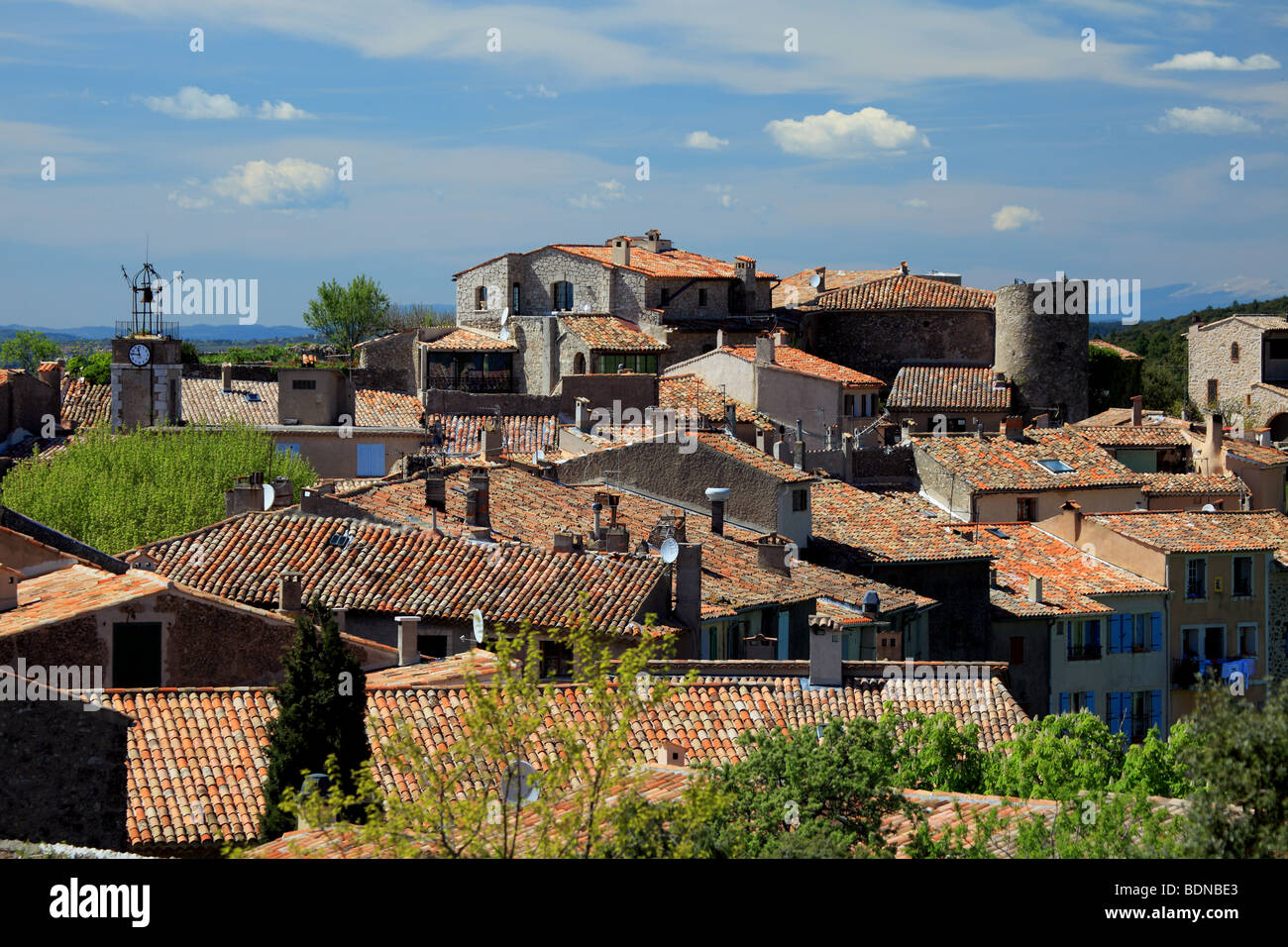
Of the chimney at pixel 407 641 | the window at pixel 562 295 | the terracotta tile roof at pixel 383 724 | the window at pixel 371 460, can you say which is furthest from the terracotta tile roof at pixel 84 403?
the terracotta tile roof at pixel 383 724

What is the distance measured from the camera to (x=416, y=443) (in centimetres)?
5169

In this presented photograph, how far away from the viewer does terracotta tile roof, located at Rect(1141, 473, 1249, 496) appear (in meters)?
47.8

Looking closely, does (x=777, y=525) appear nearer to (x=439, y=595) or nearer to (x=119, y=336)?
(x=439, y=595)

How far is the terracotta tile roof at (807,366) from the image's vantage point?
56.7 meters

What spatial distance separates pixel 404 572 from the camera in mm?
25625

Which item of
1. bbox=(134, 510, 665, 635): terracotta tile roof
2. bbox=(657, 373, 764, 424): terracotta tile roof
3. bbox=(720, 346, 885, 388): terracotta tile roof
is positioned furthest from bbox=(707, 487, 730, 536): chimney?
bbox=(720, 346, 885, 388): terracotta tile roof

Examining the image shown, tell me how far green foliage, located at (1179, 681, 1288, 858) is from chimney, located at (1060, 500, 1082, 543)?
3053 cm

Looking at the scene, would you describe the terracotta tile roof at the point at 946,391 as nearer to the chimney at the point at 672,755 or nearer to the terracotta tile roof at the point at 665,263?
the terracotta tile roof at the point at 665,263

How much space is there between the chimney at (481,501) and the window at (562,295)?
40.0 metres

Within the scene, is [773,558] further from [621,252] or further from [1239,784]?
[621,252]

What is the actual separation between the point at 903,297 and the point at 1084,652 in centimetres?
3484
